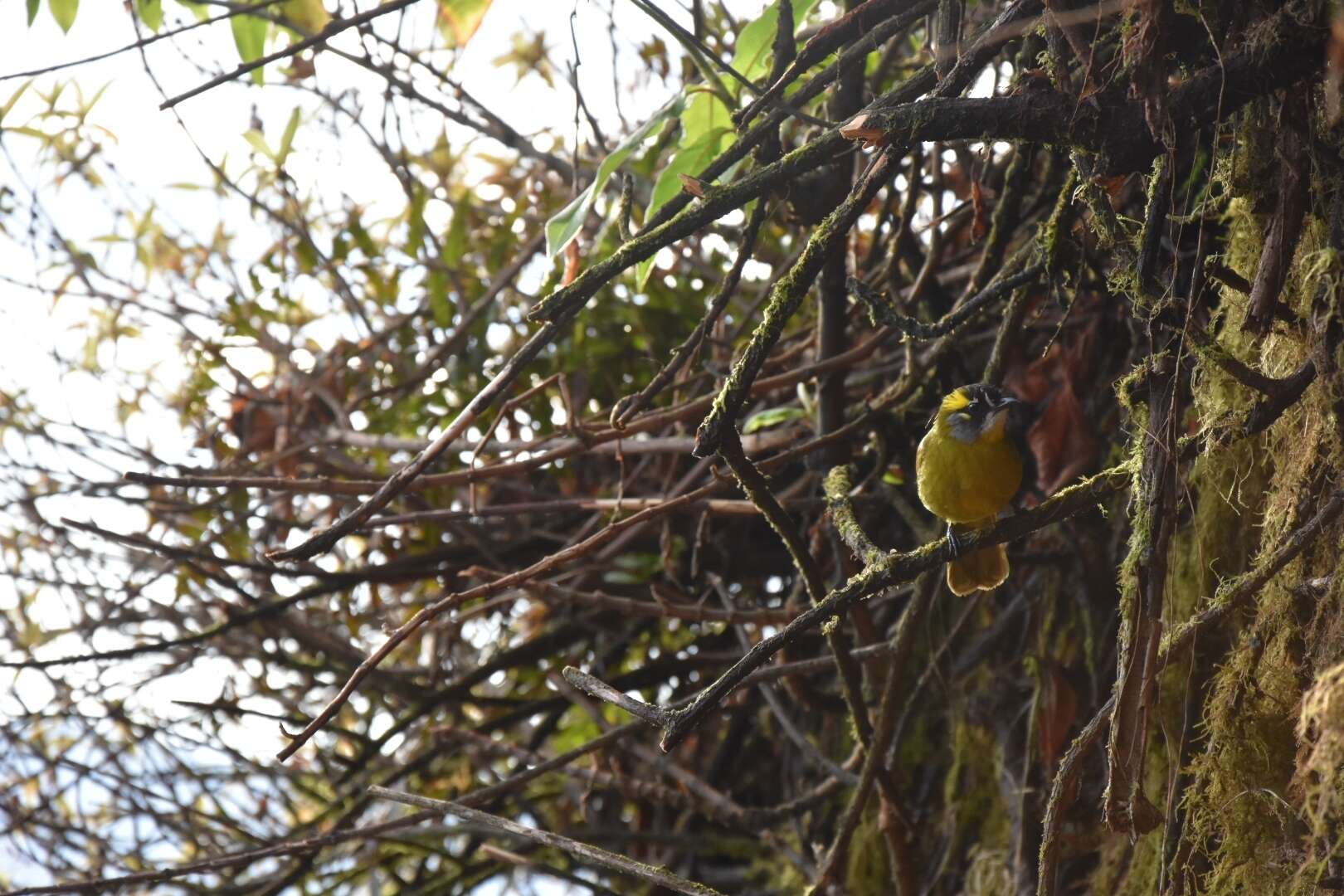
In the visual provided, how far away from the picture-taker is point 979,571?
6.93 feet

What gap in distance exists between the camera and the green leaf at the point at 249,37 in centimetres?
198

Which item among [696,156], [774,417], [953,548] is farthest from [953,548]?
[774,417]

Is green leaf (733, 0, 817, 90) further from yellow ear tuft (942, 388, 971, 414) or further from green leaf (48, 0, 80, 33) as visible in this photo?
green leaf (48, 0, 80, 33)

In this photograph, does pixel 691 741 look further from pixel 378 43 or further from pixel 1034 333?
pixel 378 43

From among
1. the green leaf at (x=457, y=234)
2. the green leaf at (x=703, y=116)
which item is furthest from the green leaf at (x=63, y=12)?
the green leaf at (x=457, y=234)

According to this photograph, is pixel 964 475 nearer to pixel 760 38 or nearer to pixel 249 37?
pixel 760 38

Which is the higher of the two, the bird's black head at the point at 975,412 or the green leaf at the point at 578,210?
the green leaf at the point at 578,210

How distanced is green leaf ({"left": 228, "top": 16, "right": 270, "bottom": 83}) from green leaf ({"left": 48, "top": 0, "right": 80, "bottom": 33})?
234 mm

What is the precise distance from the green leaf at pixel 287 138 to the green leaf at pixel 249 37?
863mm

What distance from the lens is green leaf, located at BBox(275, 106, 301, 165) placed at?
2.87m

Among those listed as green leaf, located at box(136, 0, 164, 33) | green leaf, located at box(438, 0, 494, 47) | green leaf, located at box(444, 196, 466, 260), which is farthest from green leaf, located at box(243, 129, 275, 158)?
green leaf, located at box(438, 0, 494, 47)

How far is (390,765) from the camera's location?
309 centimetres

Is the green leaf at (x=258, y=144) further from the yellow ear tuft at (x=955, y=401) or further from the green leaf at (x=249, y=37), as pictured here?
the yellow ear tuft at (x=955, y=401)

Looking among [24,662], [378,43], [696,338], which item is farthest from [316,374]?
[696,338]
